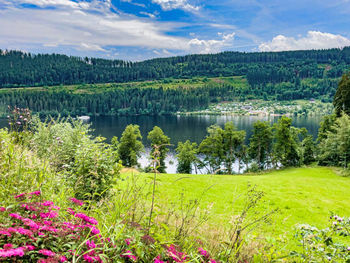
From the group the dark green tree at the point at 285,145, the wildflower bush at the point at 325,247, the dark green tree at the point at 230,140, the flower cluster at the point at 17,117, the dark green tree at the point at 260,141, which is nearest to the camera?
the wildflower bush at the point at 325,247

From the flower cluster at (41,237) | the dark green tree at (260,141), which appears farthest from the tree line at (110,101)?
the flower cluster at (41,237)

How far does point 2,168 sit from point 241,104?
198 m

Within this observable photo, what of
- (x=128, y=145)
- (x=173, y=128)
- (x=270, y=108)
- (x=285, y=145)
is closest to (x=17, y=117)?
(x=128, y=145)

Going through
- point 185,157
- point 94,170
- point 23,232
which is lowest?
point 185,157

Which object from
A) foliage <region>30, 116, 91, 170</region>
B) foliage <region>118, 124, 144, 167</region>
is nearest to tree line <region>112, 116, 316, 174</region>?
foliage <region>118, 124, 144, 167</region>

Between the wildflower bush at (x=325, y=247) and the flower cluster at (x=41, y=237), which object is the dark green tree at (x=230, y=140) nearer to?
the wildflower bush at (x=325, y=247)

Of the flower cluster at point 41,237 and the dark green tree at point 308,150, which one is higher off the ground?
the flower cluster at point 41,237

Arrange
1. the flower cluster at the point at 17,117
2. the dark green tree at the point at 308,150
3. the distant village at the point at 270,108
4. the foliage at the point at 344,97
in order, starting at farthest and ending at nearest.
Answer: the distant village at the point at 270,108 < the dark green tree at the point at 308,150 < the foliage at the point at 344,97 < the flower cluster at the point at 17,117

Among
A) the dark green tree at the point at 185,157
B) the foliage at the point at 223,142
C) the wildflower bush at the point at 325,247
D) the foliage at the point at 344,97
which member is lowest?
the dark green tree at the point at 185,157

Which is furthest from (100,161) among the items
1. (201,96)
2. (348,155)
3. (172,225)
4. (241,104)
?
(241,104)

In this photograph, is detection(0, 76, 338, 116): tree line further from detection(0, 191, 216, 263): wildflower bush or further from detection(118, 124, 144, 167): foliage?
detection(0, 191, 216, 263): wildflower bush

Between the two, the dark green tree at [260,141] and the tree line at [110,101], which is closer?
the dark green tree at [260,141]

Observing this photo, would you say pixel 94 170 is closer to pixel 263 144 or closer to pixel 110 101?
pixel 263 144

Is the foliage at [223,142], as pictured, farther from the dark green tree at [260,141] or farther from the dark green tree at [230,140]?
the dark green tree at [260,141]
